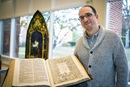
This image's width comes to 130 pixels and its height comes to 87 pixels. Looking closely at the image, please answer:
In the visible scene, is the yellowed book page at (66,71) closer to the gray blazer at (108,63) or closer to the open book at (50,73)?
the open book at (50,73)

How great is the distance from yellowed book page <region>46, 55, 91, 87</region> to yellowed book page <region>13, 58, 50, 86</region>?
0.18ft

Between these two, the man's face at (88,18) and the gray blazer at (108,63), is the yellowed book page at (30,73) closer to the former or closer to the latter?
the gray blazer at (108,63)

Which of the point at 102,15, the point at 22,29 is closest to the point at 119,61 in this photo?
the point at 102,15

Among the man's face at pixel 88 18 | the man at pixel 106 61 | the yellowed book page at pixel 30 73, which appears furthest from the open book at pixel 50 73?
the man's face at pixel 88 18

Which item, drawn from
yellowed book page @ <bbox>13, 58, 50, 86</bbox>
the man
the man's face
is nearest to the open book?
yellowed book page @ <bbox>13, 58, 50, 86</bbox>

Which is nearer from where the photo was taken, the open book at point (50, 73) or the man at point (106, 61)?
→ the open book at point (50, 73)

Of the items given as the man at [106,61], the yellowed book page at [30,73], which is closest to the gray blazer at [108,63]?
the man at [106,61]

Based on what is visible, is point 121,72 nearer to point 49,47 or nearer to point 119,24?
point 119,24

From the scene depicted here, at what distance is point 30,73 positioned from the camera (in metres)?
1.09

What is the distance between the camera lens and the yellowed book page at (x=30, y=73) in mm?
983

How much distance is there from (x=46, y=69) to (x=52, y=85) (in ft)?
0.76

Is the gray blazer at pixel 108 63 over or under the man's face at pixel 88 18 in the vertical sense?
under

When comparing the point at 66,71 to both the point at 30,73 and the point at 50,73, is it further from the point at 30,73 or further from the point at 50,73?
the point at 30,73

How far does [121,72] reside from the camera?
1170 mm
